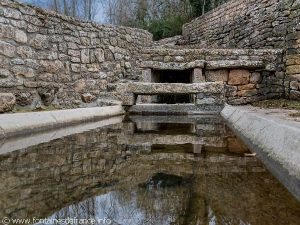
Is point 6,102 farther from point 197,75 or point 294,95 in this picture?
point 294,95

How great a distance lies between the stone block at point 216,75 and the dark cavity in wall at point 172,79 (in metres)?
1.09

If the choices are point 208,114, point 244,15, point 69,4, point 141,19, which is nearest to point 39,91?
point 208,114

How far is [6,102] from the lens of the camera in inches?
183

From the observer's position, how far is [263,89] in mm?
7734

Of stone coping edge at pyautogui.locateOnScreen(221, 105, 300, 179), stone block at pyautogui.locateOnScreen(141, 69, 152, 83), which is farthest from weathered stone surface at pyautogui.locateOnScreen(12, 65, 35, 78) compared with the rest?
stone coping edge at pyautogui.locateOnScreen(221, 105, 300, 179)

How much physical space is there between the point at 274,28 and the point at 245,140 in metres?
7.87

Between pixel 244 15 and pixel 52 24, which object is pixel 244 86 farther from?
pixel 244 15

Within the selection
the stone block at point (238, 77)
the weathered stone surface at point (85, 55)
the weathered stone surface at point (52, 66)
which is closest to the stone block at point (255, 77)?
the stone block at point (238, 77)

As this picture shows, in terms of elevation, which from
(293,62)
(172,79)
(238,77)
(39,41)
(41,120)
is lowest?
(41,120)

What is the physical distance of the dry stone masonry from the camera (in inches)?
220

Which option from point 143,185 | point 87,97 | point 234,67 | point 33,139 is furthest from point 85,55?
point 143,185

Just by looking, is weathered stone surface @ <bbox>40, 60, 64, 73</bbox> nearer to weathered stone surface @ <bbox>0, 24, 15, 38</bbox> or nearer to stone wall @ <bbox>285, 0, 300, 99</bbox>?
weathered stone surface @ <bbox>0, 24, 15, 38</bbox>

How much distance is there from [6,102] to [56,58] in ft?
7.29

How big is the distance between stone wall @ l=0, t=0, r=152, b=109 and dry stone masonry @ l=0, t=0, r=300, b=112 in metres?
0.02
